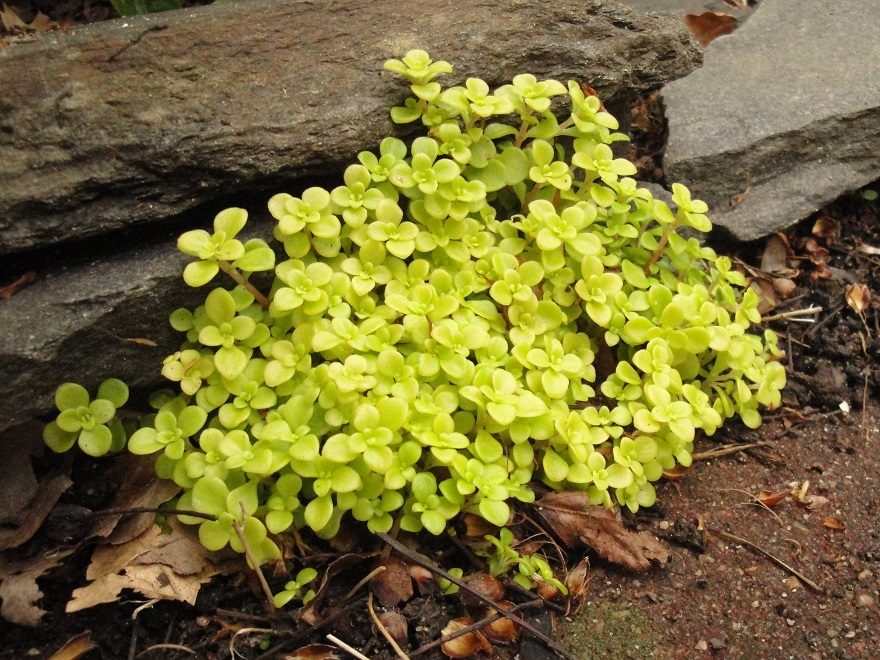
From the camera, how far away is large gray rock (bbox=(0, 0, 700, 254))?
2.36 metres

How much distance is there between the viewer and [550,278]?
2.77m

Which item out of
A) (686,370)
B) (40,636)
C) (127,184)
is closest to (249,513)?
(40,636)

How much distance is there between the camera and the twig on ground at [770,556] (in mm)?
2504

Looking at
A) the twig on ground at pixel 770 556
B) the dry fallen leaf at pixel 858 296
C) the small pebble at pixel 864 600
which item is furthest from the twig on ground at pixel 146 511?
the dry fallen leaf at pixel 858 296

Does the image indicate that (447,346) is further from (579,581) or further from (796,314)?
(796,314)

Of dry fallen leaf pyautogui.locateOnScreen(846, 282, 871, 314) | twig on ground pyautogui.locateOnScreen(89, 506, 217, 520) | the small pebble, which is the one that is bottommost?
the small pebble

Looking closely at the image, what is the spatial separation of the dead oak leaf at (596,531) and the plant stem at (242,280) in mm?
1130

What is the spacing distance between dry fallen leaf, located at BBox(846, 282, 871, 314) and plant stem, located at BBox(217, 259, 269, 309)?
2.62 metres

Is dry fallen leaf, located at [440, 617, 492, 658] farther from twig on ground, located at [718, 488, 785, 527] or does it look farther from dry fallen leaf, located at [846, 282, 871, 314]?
dry fallen leaf, located at [846, 282, 871, 314]

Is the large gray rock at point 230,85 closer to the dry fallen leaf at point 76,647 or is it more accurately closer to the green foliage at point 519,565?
the dry fallen leaf at point 76,647

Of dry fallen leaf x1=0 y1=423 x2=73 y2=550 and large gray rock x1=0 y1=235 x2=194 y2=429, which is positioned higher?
large gray rock x1=0 y1=235 x2=194 y2=429

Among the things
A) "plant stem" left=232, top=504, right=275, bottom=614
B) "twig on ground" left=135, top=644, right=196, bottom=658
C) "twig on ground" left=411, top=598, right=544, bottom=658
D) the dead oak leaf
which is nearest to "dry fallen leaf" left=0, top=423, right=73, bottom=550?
"twig on ground" left=135, top=644, right=196, bottom=658

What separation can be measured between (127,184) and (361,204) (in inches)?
28.7

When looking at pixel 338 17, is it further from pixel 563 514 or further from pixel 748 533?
pixel 748 533
